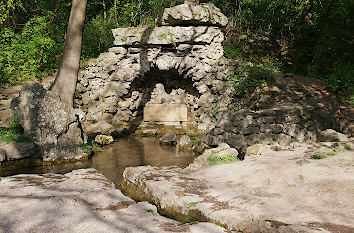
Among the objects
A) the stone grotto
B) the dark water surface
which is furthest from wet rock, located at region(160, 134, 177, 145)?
the stone grotto

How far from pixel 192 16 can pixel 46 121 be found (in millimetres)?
8302

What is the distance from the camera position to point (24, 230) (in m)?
2.96

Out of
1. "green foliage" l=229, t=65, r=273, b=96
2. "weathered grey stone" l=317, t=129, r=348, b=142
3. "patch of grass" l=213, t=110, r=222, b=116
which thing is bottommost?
"weathered grey stone" l=317, t=129, r=348, b=142

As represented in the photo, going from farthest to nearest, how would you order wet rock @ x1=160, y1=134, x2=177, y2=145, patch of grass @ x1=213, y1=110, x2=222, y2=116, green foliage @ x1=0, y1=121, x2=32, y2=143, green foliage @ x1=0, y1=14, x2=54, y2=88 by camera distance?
green foliage @ x1=0, y1=14, x2=54, y2=88
patch of grass @ x1=213, y1=110, x2=222, y2=116
wet rock @ x1=160, y1=134, x2=177, y2=145
green foliage @ x1=0, y1=121, x2=32, y2=143

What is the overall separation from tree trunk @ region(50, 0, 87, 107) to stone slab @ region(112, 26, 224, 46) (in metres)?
4.55

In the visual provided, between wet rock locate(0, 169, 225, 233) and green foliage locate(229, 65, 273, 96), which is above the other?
green foliage locate(229, 65, 273, 96)

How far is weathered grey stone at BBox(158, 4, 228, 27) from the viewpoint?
12797mm

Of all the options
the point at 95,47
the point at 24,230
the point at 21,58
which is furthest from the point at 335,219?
the point at 95,47

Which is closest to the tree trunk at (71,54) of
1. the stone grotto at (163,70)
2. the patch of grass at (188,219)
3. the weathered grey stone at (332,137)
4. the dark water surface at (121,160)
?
the dark water surface at (121,160)

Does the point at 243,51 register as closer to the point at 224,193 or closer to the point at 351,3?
the point at 351,3

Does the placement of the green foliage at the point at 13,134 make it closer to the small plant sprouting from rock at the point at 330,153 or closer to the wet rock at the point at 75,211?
the wet rock at the point at 75,211

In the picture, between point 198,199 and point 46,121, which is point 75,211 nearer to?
point 198,199

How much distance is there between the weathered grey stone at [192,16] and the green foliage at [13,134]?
8.32 m

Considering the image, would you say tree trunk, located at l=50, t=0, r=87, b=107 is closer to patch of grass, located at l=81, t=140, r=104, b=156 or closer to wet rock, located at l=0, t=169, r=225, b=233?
patch of grass, located at l=81, t=140, r=104, b=156
